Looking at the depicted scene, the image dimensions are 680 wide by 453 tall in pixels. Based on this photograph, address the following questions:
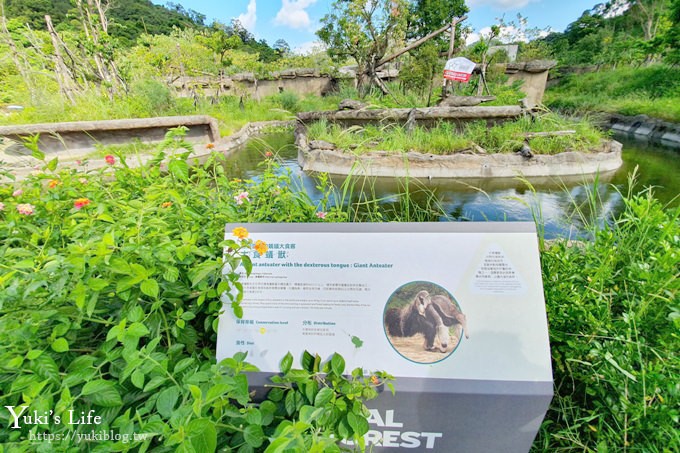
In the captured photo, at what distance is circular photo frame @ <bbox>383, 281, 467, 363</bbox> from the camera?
0.88m

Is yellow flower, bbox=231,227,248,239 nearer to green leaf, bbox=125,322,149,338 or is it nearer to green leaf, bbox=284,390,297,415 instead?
green leaf, bbox=125,322,149,338

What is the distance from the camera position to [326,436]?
0.63 meters

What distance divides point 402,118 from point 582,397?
18.0 ft

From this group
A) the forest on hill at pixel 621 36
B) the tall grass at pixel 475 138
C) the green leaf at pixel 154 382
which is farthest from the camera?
the forest on hill at pixel 621 36

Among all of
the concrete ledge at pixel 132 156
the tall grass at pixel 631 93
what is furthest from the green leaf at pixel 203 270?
the tall grass at pixel 631 93

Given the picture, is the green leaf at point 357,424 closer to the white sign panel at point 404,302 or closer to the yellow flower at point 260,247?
the white sign panel at point 404,302

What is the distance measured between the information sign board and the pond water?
1.63 m

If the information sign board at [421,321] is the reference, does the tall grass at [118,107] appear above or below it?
above

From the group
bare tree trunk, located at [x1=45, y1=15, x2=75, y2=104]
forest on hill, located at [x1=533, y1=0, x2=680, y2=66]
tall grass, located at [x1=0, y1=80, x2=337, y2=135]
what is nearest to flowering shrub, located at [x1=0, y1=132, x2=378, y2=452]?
tall grass, located at [x1=0, y1=80, x2=337, y2=135]

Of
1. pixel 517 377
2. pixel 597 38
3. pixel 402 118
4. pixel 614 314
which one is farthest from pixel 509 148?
pixel 597 38

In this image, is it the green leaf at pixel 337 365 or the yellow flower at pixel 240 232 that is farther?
the yellow flower at pixel 240 232

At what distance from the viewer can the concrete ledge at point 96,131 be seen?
465 centimetres

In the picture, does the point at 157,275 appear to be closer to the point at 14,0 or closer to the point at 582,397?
the point at 582,397

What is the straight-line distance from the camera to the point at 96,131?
5.23 metres
